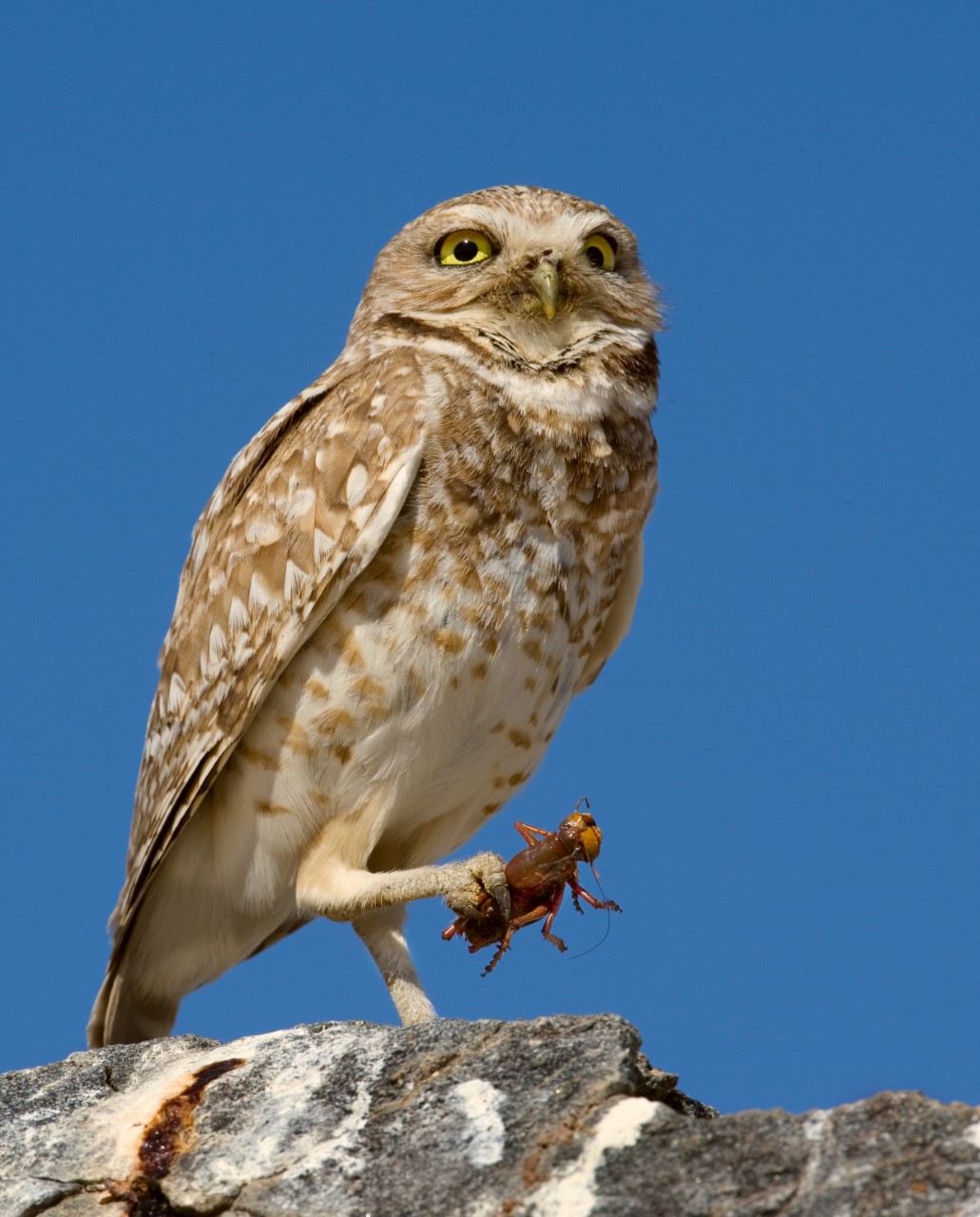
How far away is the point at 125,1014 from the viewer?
549 centimetres

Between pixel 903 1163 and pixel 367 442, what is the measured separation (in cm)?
280

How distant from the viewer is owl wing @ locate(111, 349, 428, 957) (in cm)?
470

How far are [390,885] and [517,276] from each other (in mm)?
2110

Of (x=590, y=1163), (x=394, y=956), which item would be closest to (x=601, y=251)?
(x=394, y=956)

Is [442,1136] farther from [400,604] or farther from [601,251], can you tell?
[601,251]

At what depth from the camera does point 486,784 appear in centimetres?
517

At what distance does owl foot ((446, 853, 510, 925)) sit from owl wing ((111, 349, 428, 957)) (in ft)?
2.87

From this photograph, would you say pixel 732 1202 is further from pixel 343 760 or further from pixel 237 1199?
pixel 343 760

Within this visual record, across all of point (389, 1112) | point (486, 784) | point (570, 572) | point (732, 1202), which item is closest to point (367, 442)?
point (570, 572)

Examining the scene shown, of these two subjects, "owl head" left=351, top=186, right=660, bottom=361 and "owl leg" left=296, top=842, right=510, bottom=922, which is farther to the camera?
"owl head" left=351, top=186, right=660, bottom=361

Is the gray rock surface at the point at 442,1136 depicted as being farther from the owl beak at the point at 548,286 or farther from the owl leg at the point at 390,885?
the owl beak at the point at 548,286

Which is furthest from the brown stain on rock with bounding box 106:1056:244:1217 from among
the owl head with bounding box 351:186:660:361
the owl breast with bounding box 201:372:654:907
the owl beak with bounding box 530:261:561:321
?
the owl beak with bounding box 530:261:561:321

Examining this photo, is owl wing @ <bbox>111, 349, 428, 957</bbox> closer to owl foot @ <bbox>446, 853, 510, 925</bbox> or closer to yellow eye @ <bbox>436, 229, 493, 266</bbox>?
yellow eye @ <bbox>436, 229, 493, 266</bbox>

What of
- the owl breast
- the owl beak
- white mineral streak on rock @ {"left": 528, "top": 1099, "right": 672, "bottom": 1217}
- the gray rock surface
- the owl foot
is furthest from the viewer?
the owl beak
